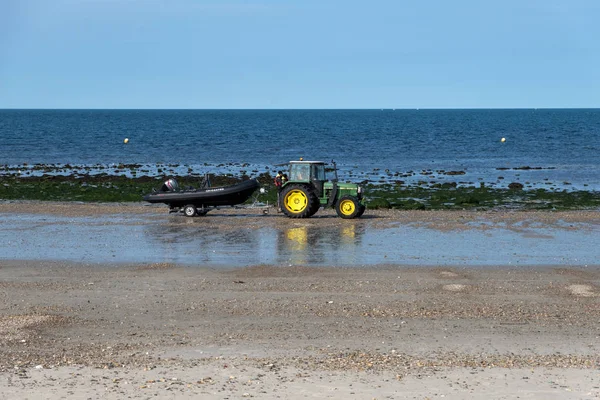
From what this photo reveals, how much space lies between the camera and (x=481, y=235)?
24.3 meters

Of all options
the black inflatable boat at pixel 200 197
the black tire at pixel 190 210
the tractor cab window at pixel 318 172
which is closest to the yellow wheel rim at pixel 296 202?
the tractor cab window at pixel 318 172

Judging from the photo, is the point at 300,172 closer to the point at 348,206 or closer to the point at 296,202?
the point at 296,202

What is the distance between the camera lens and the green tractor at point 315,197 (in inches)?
1083

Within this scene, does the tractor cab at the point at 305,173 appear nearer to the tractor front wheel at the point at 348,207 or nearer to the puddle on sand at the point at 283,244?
the tractor front wheel at the point at 348,207

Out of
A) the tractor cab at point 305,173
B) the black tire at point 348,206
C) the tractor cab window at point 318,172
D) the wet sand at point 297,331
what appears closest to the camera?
the wet sand at point 297,331

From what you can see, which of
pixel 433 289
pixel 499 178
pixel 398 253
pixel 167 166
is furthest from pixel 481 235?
pixel 167 166

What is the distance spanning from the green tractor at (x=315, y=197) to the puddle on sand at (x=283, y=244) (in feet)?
2.54

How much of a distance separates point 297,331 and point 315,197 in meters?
14.2

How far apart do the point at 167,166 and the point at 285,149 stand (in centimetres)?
2173

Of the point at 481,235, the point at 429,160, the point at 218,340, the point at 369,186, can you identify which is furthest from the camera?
the point at 429,160

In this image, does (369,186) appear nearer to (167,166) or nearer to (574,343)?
(167,166)

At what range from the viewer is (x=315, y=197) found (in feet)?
91.3

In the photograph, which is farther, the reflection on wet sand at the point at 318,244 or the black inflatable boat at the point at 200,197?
the black inflatable boat at the point at 200,197

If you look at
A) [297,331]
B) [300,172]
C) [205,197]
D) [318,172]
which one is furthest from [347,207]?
[297,331]
